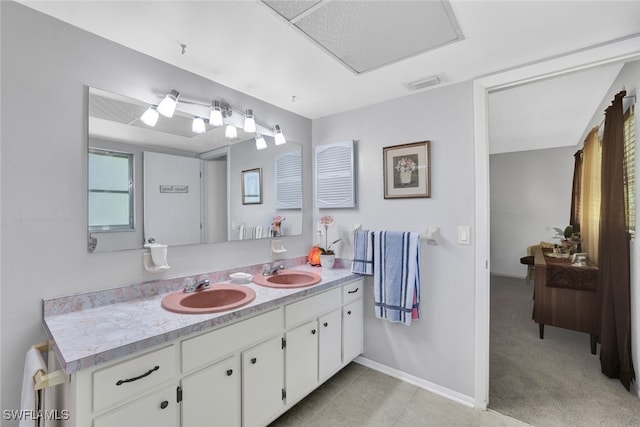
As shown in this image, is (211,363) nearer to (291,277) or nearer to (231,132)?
(291,277)

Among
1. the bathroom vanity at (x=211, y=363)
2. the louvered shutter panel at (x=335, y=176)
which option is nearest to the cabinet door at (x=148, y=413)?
the bathroom vanity at (x=211, y=363)

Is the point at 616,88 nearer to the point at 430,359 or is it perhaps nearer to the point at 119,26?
the point at 430,359

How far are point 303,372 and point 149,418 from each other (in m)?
0.94

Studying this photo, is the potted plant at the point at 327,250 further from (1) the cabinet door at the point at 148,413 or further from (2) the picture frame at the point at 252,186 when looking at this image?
(1) the cabinet door at the point at 148,413

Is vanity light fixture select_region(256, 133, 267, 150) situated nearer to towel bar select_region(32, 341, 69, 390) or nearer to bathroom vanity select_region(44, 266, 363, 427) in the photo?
bathroom vanity select_region(44, 266, 363, 427)

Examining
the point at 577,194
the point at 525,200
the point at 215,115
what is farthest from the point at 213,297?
the point at 525,200

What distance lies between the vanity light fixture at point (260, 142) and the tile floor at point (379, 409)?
6.21 feet

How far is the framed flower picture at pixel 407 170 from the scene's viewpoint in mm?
2141

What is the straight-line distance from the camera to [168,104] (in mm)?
1658

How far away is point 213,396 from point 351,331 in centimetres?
121

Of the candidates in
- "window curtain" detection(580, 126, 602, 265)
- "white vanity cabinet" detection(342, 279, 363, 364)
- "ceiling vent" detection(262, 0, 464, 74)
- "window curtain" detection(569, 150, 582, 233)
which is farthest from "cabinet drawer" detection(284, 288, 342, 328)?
"window curtain" detection(569, 150, 582, 233)

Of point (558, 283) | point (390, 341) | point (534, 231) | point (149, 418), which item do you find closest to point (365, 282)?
point (390, 341)

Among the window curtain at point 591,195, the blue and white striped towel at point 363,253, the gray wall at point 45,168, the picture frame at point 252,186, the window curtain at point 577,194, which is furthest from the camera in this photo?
the window curtain at point 577,194

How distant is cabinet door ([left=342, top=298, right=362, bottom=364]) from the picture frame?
1091mm
